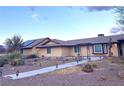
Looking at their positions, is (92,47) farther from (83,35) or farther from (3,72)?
(3,72)

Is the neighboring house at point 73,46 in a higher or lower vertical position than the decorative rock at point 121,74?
higher

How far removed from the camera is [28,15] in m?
3.94

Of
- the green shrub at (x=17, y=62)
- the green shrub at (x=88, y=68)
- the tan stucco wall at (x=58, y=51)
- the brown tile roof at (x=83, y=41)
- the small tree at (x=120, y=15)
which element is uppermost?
the small tree at (x=120, y=15)

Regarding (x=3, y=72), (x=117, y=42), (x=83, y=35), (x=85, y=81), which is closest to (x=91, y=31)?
(x=83, y=35)

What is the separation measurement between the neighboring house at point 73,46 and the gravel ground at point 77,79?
231mm

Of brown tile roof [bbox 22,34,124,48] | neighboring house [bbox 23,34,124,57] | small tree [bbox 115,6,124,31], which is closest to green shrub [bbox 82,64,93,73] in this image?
neighboring house [bbox 23,34,124,57]

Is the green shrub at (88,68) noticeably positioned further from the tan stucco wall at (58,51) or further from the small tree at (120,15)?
the small tree at (120,15)

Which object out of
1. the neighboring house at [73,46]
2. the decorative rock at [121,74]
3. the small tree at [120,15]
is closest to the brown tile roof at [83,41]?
the neighboring house at [73,46]

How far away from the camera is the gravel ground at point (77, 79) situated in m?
3.79

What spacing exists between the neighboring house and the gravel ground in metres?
0.23

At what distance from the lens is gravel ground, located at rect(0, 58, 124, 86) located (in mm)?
3787

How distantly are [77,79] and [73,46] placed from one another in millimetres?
498

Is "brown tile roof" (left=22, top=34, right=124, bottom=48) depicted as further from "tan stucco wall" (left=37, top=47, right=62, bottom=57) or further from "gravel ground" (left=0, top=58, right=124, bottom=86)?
"gravel ground" (left=0, top=58, right=124, bottom=86)

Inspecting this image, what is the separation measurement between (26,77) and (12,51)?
0.43 meters
